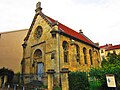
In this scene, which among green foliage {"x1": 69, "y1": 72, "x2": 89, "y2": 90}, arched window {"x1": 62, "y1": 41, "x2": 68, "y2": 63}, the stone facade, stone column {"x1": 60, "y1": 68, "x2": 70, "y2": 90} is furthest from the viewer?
arched window {"x1": 62, "y1": 41, "x2": 68, "y2": 63}

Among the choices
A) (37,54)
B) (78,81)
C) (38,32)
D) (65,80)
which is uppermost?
(38,32)

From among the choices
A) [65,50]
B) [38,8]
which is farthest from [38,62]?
[38,8]

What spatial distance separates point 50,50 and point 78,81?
774 cm

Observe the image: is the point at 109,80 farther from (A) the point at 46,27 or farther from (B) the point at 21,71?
(B) the point at 21,71

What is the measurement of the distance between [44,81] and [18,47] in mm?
11171

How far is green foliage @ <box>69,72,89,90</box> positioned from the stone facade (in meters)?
4.39

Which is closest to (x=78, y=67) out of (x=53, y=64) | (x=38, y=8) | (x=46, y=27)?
(x=53, y=64)

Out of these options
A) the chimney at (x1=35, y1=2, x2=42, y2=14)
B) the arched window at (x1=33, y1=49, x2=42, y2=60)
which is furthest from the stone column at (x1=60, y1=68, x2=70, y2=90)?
the chimney at (x1=35, y1=2, x2=42, y2=14)

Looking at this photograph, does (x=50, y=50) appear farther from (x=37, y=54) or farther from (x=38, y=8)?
(x=38, y=8)

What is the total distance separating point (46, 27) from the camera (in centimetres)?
2458

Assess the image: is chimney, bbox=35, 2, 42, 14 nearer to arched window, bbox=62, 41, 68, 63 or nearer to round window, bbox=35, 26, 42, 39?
round window, bbox=35, 26, 42, 39

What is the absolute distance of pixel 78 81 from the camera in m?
16.4

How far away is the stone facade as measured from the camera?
73.5 ft

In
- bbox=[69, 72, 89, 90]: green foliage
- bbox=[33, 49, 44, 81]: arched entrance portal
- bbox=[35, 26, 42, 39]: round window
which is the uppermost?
bbox=[35, 26, 42, 39]: round window
